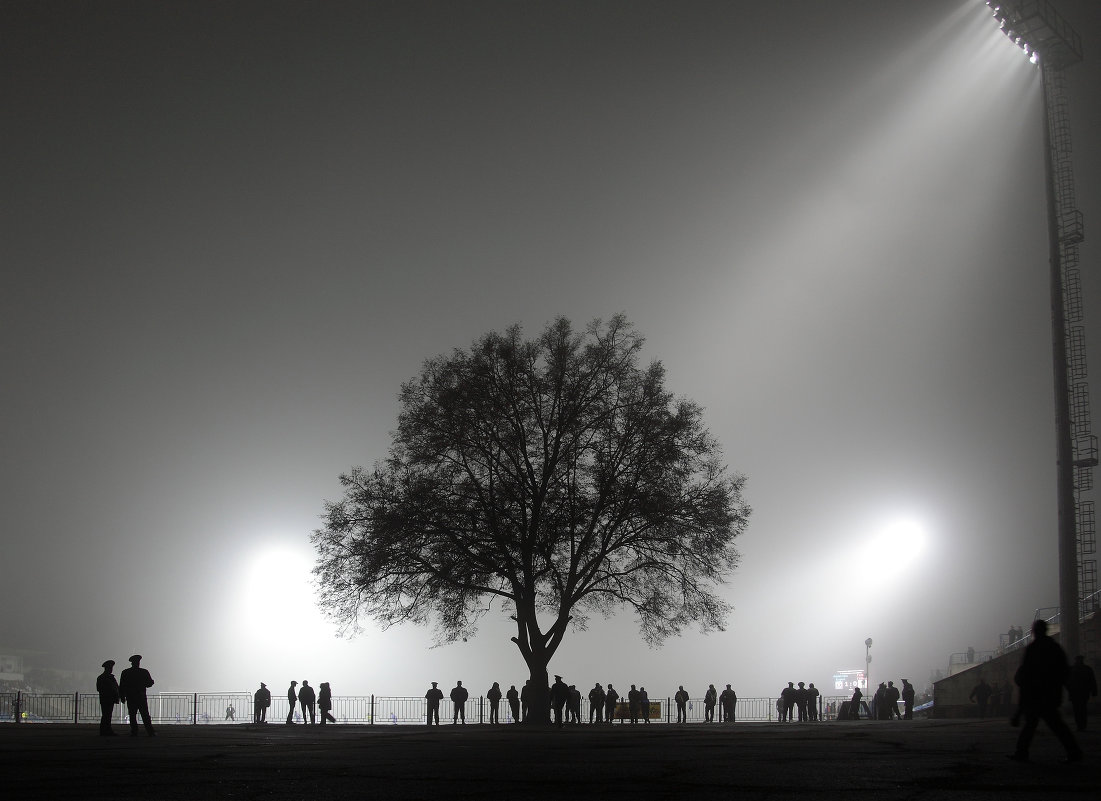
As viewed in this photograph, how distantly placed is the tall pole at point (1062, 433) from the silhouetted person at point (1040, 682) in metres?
29.2

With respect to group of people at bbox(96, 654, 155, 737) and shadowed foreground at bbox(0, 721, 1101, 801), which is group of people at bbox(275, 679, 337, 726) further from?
shadowed foreground at bbox(0, 721, 1101, 801)

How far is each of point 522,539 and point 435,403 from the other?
241 inches

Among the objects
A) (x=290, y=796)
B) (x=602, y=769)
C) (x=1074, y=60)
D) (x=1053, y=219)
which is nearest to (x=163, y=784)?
(x=290, y=796)

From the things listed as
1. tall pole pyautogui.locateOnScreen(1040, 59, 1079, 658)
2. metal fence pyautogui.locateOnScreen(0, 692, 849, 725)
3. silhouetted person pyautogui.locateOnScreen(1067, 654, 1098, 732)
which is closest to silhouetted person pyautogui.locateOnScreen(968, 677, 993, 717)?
tall pole pyautogui.locateOnScreen(1040, 59, 1079, 658)

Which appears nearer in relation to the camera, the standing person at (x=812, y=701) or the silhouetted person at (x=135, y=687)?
the silhouetted person at (x=135, y=687)

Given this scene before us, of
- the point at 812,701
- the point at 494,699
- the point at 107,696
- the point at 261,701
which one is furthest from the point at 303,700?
the point at 812,701

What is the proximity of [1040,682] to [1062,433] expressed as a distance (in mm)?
34410

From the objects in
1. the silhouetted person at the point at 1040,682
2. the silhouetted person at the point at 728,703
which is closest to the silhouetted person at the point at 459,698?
the silhouetted person at the point at 728,703

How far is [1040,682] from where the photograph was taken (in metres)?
10.3

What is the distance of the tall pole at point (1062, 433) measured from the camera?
38312mm

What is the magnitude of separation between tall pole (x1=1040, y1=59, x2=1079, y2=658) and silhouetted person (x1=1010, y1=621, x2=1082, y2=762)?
29173mm

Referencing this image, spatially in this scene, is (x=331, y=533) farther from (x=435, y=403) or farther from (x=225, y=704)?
(x=225, y=704)

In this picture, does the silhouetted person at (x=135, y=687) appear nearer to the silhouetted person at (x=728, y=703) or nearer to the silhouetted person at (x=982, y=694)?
the silhouetted person at (x=728, y=703)

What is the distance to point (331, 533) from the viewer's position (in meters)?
36.0
